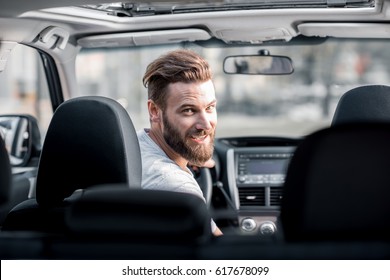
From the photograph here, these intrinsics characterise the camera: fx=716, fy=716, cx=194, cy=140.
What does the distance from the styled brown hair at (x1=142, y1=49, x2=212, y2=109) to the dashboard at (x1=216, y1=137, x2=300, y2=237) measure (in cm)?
310

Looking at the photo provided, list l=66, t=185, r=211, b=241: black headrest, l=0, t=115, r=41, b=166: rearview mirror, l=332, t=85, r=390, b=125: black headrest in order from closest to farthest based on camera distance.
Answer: l=66, t=185, r=211, b=241: black headrest → l=332, t=85, r=390, b=125: black headrest → l=0, t=115, r=41, b=166: rearview mirror

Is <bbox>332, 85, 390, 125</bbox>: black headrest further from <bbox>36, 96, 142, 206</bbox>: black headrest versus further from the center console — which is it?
the center console

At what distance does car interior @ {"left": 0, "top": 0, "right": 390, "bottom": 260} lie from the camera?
194cm

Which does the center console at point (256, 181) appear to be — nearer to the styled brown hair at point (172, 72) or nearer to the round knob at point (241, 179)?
the round knob at point (241, 179)

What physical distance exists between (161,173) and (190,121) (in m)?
0.26

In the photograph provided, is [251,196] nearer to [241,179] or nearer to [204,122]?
[241,179]

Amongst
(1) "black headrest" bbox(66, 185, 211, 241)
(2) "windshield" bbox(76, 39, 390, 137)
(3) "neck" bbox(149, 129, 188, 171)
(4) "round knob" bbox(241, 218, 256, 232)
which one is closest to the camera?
(1) "black headrest" bbox(66, 185, 211, 241)

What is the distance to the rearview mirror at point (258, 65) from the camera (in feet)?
17.7

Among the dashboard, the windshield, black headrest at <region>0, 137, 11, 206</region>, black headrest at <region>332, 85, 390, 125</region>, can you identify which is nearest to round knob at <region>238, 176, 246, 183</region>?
the dashboard

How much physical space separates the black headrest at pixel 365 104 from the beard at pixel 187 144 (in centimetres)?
118

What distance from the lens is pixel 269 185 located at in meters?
6.16

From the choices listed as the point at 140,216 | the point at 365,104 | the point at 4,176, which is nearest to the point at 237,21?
the point at 365,104
